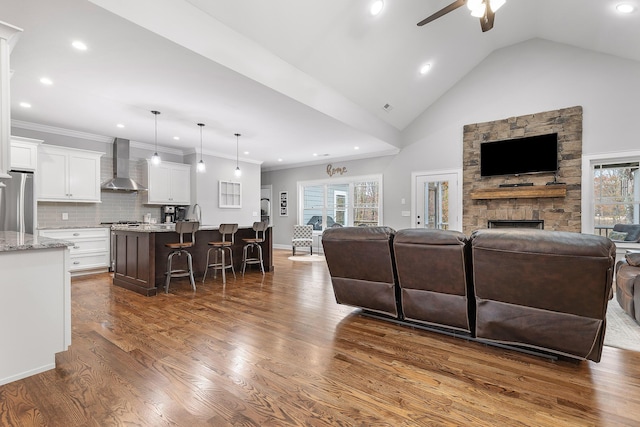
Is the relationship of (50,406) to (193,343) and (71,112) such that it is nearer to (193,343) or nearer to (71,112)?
(193,343)

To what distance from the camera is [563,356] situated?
7.73ft

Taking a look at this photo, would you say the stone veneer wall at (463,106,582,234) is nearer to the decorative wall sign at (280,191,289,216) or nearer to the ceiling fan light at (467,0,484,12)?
the ceiling fan light at (467,0,484,12)

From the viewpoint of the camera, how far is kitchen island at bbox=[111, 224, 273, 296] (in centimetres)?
425

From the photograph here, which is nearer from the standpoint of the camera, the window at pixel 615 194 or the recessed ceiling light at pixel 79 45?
the recessed ceiling light at pixel 79 45

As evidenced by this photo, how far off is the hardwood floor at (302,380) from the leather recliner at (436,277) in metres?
0.20

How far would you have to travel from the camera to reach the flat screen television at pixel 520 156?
5.72 meters

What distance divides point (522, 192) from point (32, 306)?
690 cm

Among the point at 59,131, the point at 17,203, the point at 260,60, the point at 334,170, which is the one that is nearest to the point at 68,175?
the point at 59,131

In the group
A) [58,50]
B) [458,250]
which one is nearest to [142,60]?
[58,50]

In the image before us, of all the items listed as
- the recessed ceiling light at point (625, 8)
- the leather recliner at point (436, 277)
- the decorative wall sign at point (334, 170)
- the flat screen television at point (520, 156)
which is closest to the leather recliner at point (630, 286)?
the leather recliner at point (436, 277)

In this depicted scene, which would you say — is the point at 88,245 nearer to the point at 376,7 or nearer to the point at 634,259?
the point at 376,7

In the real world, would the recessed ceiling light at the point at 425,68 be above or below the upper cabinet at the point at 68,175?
above

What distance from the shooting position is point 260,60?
12.2ft

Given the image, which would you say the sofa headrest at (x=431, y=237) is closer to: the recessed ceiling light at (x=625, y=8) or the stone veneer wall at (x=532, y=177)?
the stone veneer wall at (x=532, y=177)
